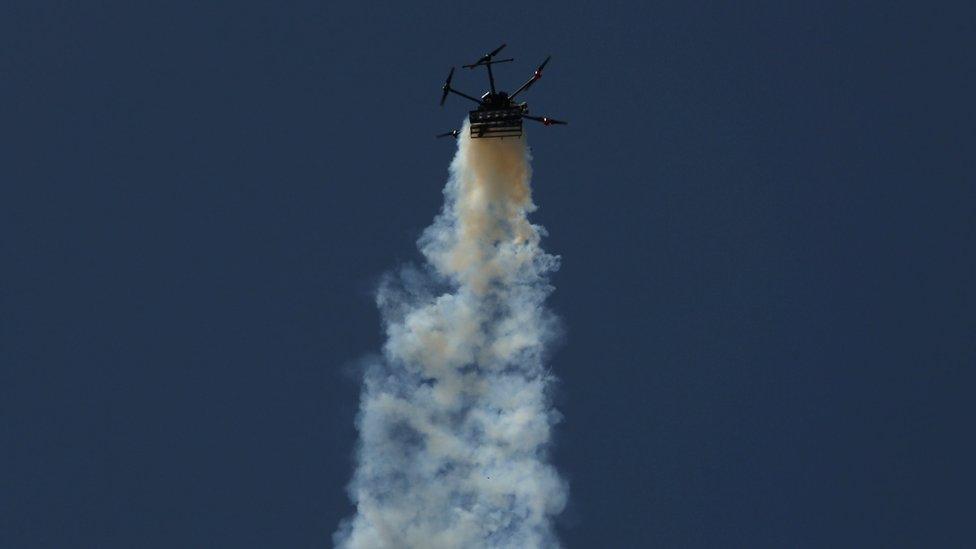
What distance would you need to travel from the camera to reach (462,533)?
593ft

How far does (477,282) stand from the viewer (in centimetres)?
18275

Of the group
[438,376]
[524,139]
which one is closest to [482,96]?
[524,139]

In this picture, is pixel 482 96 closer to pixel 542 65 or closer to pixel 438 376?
pixel 542 65

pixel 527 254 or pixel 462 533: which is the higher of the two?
pixel 527 254

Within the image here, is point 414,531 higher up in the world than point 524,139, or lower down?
lower down

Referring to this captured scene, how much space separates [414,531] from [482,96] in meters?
26.0

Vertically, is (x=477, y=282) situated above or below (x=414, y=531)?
above

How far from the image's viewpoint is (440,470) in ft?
598

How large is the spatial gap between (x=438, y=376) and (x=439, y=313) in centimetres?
374

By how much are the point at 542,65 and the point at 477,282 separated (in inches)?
570

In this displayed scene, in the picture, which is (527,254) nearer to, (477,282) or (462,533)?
(477,282)

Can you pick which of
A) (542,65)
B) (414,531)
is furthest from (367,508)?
(542,65)

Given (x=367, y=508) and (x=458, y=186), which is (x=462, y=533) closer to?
(x=367, y=508)

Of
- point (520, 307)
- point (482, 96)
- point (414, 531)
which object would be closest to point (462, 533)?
point (414, 531)
